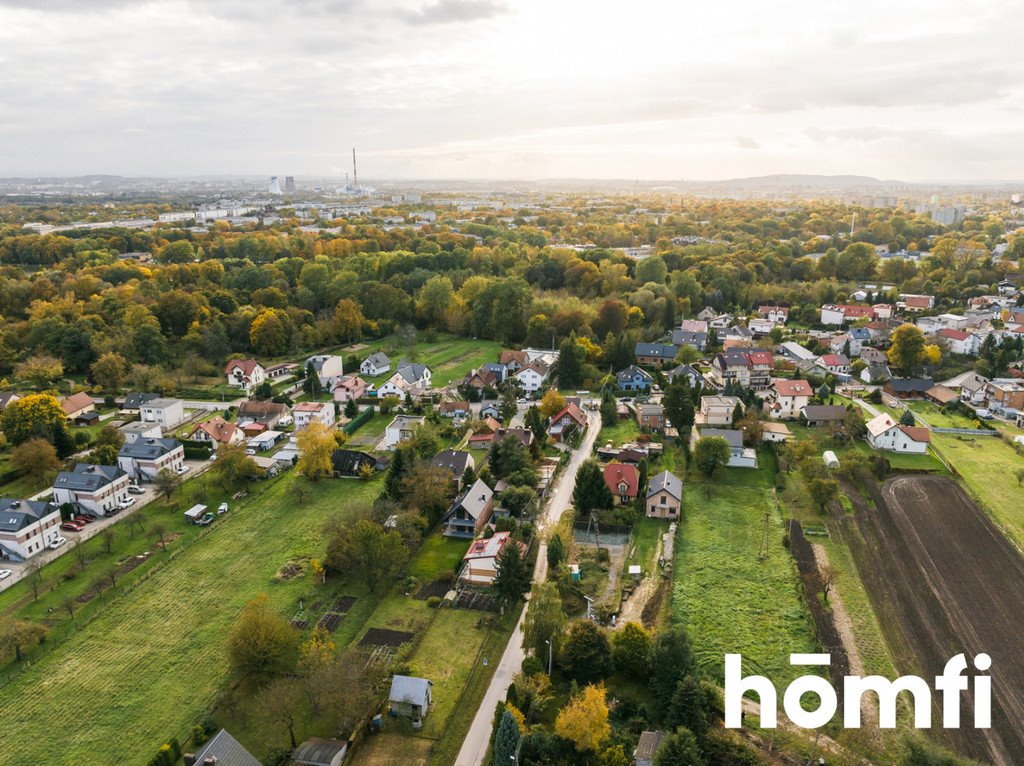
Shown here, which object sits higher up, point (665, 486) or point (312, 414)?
point (665, 486)

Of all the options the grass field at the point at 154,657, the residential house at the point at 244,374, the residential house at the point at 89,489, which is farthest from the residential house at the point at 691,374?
the residential house at the point at 89,489

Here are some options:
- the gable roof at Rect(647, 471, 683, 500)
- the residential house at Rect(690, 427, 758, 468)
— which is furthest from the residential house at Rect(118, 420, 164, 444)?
the residential house at Rect(690, 427, 758, 468)

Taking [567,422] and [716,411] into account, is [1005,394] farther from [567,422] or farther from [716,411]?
[567,422]

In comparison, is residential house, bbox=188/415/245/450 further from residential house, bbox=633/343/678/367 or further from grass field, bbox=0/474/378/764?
residential house, bbox=633/343/678/367

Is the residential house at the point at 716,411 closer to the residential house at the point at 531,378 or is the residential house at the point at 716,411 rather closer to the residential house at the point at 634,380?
the residential house at the point at 634,380

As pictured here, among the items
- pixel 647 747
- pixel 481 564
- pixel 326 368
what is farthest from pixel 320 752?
pixel 326 368

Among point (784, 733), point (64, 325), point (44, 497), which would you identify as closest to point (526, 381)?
point (44, 497)

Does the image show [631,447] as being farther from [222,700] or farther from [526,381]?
[222,700]
